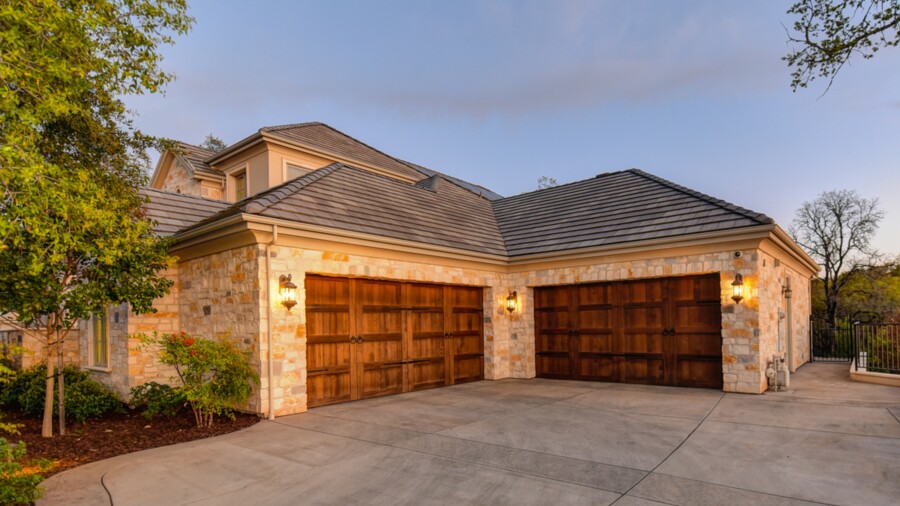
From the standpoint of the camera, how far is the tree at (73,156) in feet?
13.7

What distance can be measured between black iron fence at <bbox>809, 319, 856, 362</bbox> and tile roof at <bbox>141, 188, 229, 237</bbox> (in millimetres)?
19068

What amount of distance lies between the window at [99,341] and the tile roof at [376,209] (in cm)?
379

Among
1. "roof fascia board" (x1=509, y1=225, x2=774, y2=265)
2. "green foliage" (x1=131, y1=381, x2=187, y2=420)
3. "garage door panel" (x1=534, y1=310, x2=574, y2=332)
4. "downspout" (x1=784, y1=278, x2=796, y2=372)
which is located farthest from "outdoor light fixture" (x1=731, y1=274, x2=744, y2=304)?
"green foliage" (x1=131, y1=381, x2=187, y2=420)

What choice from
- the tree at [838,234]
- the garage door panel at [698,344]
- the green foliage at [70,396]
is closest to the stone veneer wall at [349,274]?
the garage door panel at [698,344]

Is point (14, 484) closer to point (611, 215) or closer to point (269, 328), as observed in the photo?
point (269, 328)

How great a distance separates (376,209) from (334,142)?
7242 mm

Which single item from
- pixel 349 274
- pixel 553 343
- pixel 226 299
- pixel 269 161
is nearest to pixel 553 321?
pixel 553 343

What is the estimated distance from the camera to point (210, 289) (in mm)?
8391

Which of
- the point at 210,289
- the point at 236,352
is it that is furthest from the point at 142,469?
the point at 210,289

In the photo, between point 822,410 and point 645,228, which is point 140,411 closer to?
point 645,228

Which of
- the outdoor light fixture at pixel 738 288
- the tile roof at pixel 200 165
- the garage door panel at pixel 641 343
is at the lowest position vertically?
the garage door panel at pixel 641 343

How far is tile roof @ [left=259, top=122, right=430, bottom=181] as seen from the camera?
14617mm

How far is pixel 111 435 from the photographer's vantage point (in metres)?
6.75

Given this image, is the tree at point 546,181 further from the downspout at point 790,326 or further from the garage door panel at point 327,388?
the garage door panel at point 327,388
